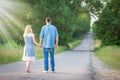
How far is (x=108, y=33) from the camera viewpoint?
187 ft

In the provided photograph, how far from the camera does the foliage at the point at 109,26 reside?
53.8 metres

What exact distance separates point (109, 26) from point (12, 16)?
1257 centimetres

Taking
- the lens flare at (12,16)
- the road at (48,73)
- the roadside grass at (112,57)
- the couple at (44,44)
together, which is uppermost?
the lens flare at (12,16)

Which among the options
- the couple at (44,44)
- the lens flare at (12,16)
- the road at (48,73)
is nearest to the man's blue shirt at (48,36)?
the couple at (44,44)

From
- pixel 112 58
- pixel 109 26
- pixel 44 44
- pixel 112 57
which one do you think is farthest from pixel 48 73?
pixel 109 26

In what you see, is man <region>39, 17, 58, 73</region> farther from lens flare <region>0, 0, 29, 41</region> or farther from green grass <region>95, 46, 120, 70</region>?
lens flare <region>0, 0, 29, 41</region>

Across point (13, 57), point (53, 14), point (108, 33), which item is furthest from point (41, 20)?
point (13, 57)

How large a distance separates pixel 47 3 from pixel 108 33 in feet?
30.3

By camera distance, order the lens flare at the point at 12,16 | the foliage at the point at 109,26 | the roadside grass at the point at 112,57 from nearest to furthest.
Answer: the roadside grass at the point at 112,57 → the lens flare at the point at 12,16 → the foliage at the point at 109,26

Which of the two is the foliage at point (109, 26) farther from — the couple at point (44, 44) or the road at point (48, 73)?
the couple at point (44, 44)

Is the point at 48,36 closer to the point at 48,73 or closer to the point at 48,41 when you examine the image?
the point at 48,41

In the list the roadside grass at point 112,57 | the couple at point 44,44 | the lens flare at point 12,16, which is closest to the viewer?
the couple at point 44,44

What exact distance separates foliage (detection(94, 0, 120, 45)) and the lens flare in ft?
33.5

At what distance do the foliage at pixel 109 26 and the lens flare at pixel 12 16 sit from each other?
33.5 feet
